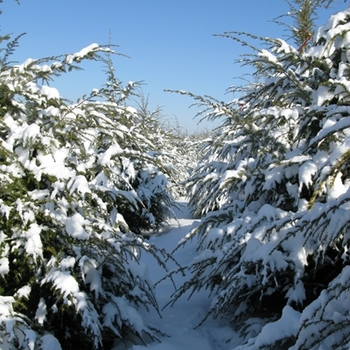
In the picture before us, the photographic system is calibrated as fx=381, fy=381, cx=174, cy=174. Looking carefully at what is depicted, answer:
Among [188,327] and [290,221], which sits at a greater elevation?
[290,221]

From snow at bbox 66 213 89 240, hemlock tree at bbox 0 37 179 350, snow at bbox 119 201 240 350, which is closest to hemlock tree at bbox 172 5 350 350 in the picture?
snow at bbox 119 201 240 350

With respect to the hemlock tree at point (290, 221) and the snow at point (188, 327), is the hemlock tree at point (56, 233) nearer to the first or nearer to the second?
the snow at point (188, 327)

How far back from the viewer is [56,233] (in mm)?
2582

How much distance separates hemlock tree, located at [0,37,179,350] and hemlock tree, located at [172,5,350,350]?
0.66m

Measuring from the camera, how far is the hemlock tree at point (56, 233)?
7.58ft

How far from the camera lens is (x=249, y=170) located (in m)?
3.39

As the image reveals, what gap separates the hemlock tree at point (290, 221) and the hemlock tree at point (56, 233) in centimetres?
66

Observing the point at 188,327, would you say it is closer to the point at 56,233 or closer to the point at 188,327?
the point at 188,327

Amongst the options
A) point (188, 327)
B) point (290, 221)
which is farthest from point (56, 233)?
point (290, 221)

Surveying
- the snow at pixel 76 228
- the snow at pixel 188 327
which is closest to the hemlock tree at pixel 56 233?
the snow at pixel 76 228

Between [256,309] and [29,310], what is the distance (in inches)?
66.1

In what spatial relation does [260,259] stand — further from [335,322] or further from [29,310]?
[29,310]

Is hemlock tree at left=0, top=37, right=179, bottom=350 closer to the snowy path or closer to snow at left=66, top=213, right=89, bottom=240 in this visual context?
snow at left=66, top=213, right=89, bottom=240

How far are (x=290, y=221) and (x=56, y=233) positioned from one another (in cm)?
153
